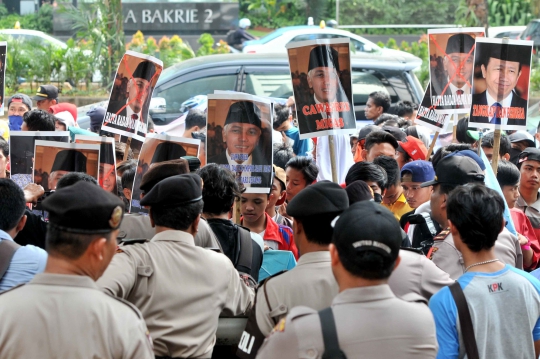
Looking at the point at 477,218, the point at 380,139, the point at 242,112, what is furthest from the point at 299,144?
the point at 477,218

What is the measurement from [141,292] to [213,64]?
8.75 metres

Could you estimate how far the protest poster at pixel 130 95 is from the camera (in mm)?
6254

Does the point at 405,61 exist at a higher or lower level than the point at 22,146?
higher

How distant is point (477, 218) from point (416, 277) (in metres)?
0.36

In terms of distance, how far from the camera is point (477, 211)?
3.24m

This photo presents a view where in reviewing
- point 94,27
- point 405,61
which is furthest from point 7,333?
point 94,27

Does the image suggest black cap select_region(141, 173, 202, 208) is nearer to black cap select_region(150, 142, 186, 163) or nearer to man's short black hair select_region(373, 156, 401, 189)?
black cap select_region(150, 142, 186, 163)

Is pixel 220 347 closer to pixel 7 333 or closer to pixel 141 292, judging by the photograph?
pixel 141 292

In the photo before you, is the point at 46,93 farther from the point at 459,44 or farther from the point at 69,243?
the point at 69,243

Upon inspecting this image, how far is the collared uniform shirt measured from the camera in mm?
3350

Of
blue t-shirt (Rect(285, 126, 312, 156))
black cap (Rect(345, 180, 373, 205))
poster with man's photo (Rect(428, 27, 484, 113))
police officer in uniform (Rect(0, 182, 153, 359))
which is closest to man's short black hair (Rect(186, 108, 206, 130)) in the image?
blue t-shirt (Rect(285, 126, 312, 156))

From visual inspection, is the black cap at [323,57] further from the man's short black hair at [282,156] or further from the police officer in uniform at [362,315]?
the police officer in uniform at [362,315]

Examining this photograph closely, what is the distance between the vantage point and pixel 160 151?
5160 millimetres

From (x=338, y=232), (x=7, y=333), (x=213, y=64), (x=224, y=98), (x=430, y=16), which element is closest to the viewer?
(x=7, y=333)
